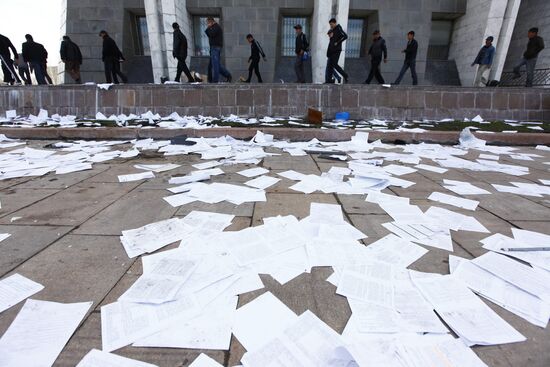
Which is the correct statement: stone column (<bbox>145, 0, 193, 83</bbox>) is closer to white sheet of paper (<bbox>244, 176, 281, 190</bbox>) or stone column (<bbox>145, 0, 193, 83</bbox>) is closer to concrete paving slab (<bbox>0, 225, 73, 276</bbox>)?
white sheet of paper (<bbox>244, 176, 281, 190</bbox>)

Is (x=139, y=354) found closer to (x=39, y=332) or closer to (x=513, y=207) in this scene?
(x=39, y=332)

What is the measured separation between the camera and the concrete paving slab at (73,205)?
219 cm

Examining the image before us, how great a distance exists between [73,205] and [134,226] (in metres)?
0.77

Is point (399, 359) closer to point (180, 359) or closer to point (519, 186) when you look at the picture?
point (180, 359)

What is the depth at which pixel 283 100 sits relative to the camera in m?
7.52

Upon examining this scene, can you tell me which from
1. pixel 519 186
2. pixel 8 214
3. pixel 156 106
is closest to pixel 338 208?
pixel 519 186

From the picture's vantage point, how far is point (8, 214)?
2266 mm

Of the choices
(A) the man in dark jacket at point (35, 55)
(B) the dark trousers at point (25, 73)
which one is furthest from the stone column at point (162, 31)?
(B) the dark trousers at point (25, 73)

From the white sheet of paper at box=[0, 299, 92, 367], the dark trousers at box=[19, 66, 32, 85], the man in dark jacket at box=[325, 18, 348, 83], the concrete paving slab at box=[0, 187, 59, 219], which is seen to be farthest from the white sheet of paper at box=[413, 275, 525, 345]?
the dark trousers at box=[19, 66, 32, 85]

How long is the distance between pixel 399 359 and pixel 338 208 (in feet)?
4.68

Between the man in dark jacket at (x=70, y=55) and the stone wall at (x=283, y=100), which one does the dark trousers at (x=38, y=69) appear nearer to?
the man in dark jacket at (x=70, y=55)

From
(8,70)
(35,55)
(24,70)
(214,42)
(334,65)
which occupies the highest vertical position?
(214,42)

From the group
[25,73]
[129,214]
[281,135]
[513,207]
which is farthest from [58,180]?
[25,73]

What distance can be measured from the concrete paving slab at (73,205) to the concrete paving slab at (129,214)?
0.31ft
